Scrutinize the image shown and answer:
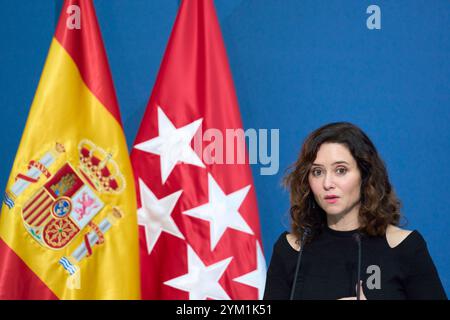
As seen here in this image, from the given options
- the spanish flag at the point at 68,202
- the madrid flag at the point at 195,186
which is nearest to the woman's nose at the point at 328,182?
the madrid flag at the point at 195,186

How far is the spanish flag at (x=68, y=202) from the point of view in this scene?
2346 mm

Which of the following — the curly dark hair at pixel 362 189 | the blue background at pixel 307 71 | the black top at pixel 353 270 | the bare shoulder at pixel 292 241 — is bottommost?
the black top at pixel 353 270

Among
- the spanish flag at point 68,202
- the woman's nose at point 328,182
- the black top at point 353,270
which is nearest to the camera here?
the black top at point 353,270

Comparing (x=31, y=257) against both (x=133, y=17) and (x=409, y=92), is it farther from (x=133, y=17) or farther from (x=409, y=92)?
(x=409, y=92)

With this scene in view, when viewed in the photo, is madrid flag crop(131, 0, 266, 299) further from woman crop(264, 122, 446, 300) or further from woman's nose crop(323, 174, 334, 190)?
woman's nose crop(323, 174, 334, 190)

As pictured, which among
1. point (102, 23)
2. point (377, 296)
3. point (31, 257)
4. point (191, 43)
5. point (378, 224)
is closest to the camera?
point (377, 296)

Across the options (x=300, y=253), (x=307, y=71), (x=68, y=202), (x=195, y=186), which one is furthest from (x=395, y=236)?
(x=307, y=71)

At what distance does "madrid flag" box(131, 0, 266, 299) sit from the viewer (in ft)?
8.01

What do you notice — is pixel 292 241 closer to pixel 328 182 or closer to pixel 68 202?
pixel 328 182

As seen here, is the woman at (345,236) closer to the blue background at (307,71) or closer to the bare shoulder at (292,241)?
the bare shoulder at (292,241)

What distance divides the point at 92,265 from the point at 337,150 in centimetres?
111

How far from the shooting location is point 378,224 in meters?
1.68

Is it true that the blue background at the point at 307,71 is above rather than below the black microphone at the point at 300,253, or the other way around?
above
